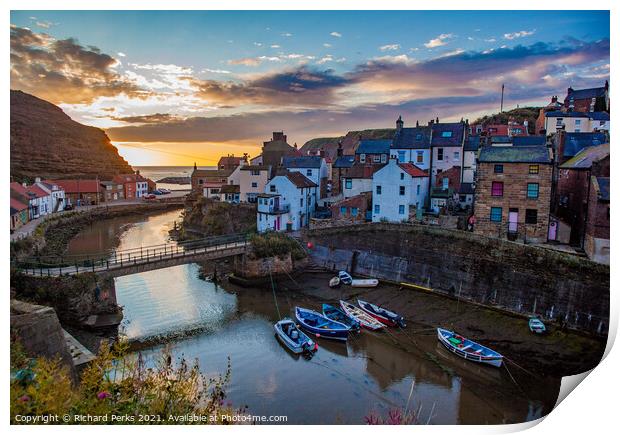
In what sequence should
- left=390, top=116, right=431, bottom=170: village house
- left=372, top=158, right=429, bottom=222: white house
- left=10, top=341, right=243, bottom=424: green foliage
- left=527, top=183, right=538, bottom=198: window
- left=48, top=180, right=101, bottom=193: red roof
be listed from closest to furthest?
left=10, top=341, right=243, bottom=424: green foliage < left=527, top=183, right=538, bottom=198: window < left=48, top=180, right=101, bottom=193: red roof < left=372, top=158, right=429, bottom=222: white house < left=390, top=116, right=431, bottom=170: village house

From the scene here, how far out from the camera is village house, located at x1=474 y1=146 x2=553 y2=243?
11508 mm

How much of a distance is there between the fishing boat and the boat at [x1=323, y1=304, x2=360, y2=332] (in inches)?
72.2

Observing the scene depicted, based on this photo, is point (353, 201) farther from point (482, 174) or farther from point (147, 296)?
point (147, 296)

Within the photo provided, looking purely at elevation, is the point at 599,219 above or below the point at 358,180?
below

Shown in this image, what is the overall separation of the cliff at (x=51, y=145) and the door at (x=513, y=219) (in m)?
11.7

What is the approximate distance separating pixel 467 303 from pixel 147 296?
937 centimetres

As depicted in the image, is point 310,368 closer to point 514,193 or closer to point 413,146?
point 514,193

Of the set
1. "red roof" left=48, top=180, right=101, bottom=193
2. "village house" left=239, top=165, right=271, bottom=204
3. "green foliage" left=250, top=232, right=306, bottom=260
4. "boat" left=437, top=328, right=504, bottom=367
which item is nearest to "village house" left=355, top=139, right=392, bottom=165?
"village house" left=239, top=165, right=271, bottom=204

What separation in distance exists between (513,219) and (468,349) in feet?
15.5

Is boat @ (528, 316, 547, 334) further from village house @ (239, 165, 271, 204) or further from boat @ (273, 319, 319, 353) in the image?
village house @ (239, 165, 271, 204)

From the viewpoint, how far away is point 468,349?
902 centimetres

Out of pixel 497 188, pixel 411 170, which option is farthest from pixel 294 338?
pixel 411 170
